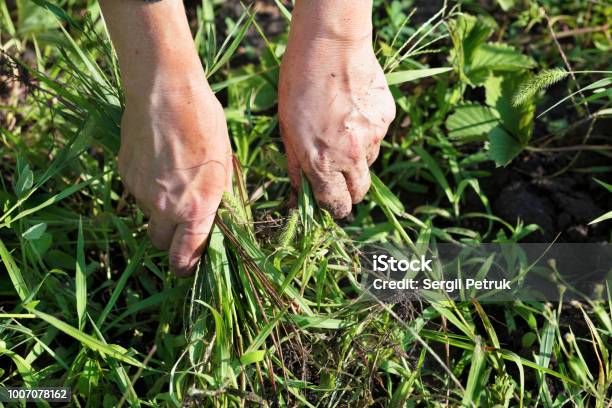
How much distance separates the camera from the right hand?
1218mm

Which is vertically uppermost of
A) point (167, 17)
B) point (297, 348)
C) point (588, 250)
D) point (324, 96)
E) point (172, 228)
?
point (167, 17)

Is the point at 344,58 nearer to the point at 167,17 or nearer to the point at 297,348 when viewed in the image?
the point at 167,17

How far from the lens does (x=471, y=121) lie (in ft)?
6.18

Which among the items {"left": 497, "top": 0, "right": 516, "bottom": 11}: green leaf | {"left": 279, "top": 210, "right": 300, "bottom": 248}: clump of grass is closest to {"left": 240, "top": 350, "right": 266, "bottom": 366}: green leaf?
{"left": 279, "top": 210, "right": 300, "bottom": 248}: clump of grass

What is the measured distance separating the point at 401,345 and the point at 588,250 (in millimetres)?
617

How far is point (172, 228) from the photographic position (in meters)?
1.35

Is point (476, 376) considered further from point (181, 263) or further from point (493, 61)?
point (493, 61)

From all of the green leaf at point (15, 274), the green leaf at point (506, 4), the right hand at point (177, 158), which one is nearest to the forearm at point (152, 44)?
the right hand at point (177, 158)

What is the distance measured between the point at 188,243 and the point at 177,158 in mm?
196

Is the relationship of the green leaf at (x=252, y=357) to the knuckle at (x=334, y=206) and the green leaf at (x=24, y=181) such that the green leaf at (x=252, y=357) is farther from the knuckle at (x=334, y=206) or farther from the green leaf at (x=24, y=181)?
the green leaf at (x=24, y=181)

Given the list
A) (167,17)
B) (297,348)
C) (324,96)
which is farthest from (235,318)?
(167,17)

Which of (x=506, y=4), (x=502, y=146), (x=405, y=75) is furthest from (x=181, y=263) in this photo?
(x=506, y=4)

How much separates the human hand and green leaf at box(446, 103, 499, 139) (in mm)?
518

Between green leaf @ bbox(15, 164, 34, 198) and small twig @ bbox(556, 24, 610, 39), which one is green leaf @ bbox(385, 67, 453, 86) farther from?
green leaf @ bbox(15, 164, 34, 198)
